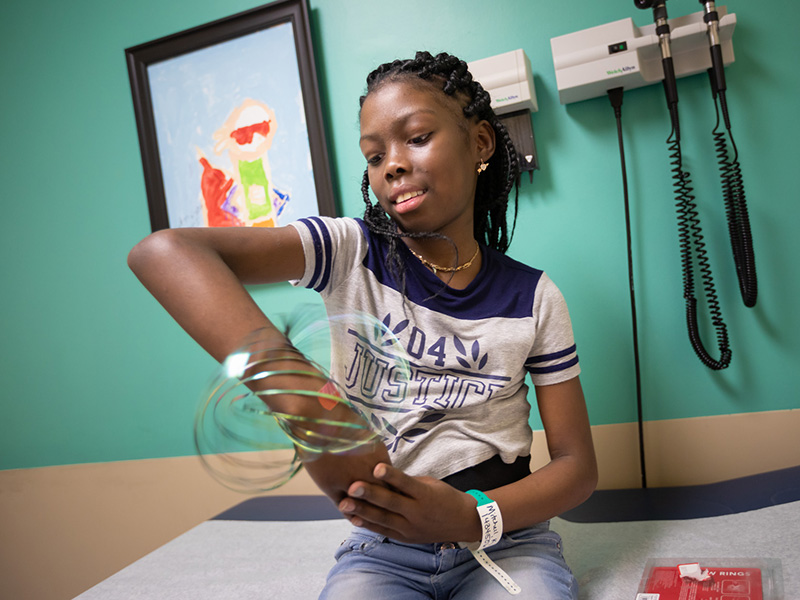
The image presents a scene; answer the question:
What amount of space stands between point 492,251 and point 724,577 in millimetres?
651

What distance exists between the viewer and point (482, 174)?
1.18m

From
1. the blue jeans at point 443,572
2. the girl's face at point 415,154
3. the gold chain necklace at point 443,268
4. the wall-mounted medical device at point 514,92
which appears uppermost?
the wall-mounted medical device at point 514,92

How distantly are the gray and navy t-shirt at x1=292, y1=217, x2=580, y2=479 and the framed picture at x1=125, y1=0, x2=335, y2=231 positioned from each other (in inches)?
28.8

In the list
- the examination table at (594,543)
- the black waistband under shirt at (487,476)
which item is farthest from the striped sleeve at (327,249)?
the examination table at (594,543)

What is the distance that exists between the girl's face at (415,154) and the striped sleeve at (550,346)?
22 centimetres

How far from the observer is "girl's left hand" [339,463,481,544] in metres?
0.57

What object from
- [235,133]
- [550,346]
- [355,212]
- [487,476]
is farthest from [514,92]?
[487,476]

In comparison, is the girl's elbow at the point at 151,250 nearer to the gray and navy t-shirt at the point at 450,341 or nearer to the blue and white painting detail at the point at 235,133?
the gray and navy t-shirt at the point at 450,341

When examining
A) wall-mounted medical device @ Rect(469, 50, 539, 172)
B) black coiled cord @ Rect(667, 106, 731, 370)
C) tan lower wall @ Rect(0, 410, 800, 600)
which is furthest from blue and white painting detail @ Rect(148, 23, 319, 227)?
black coiled cord @ Rect(667, 106, 731, 370)

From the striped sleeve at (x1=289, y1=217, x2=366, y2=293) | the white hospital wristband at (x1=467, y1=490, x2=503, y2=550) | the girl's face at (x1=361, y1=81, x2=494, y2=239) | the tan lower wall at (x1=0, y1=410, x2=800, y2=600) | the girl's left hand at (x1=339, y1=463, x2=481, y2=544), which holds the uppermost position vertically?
the girl's face at (x1=361, y1=81, x2=494, y2=239)

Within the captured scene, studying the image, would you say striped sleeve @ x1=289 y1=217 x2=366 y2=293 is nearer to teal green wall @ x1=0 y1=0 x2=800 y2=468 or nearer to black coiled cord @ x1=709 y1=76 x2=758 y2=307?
teal green wall @ x1=0 y1=0 x2=800 y2=468

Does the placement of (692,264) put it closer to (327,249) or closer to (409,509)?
(327,249)

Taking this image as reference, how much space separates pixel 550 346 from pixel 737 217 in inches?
26.4

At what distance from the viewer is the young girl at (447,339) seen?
82cm
